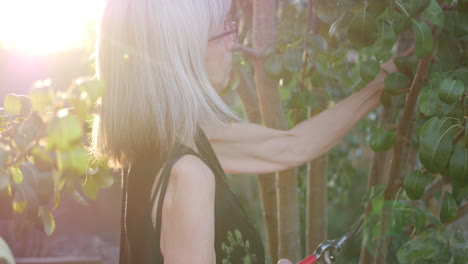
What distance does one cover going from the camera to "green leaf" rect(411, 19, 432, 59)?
7.18ft

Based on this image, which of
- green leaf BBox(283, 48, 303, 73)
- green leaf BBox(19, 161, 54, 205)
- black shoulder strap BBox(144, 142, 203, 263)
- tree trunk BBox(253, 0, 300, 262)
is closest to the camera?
green leaf BBox(19, 161, 54, 205)

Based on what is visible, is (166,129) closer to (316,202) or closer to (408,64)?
(408,64)

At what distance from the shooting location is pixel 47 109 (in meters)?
1.30

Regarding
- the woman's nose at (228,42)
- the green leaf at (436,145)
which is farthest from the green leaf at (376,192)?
the woman's nose at (228,42)

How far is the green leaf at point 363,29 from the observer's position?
219 cm

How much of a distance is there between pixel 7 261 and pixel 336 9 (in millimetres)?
1482

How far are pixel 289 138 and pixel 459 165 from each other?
0.76m

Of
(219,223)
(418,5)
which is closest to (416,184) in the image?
(418,5)

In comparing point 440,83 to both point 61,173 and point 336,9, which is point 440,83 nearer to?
point 336,9

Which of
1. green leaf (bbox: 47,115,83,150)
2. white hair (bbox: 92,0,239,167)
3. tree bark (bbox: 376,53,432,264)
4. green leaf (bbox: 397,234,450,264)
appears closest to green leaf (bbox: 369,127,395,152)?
tree bark (bbox: 376,53,432,264)

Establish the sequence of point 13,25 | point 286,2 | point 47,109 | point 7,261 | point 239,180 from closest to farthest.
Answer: point 47,109, point 13,25, point 7,261, point 286,2, point 239,180

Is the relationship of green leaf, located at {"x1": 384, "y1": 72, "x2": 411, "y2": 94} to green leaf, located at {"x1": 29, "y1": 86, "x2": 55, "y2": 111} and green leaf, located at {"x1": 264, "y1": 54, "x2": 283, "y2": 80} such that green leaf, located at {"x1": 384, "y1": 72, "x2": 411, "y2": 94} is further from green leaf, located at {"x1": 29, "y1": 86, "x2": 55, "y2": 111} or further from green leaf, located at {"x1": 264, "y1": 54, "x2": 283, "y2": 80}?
green leaf, located at {"x1": 29, "y1": 86, "x2": 55, "y2": 111}

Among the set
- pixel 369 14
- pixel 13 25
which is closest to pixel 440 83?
pixel 369 14

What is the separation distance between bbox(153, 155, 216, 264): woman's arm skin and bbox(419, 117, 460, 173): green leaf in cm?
72
